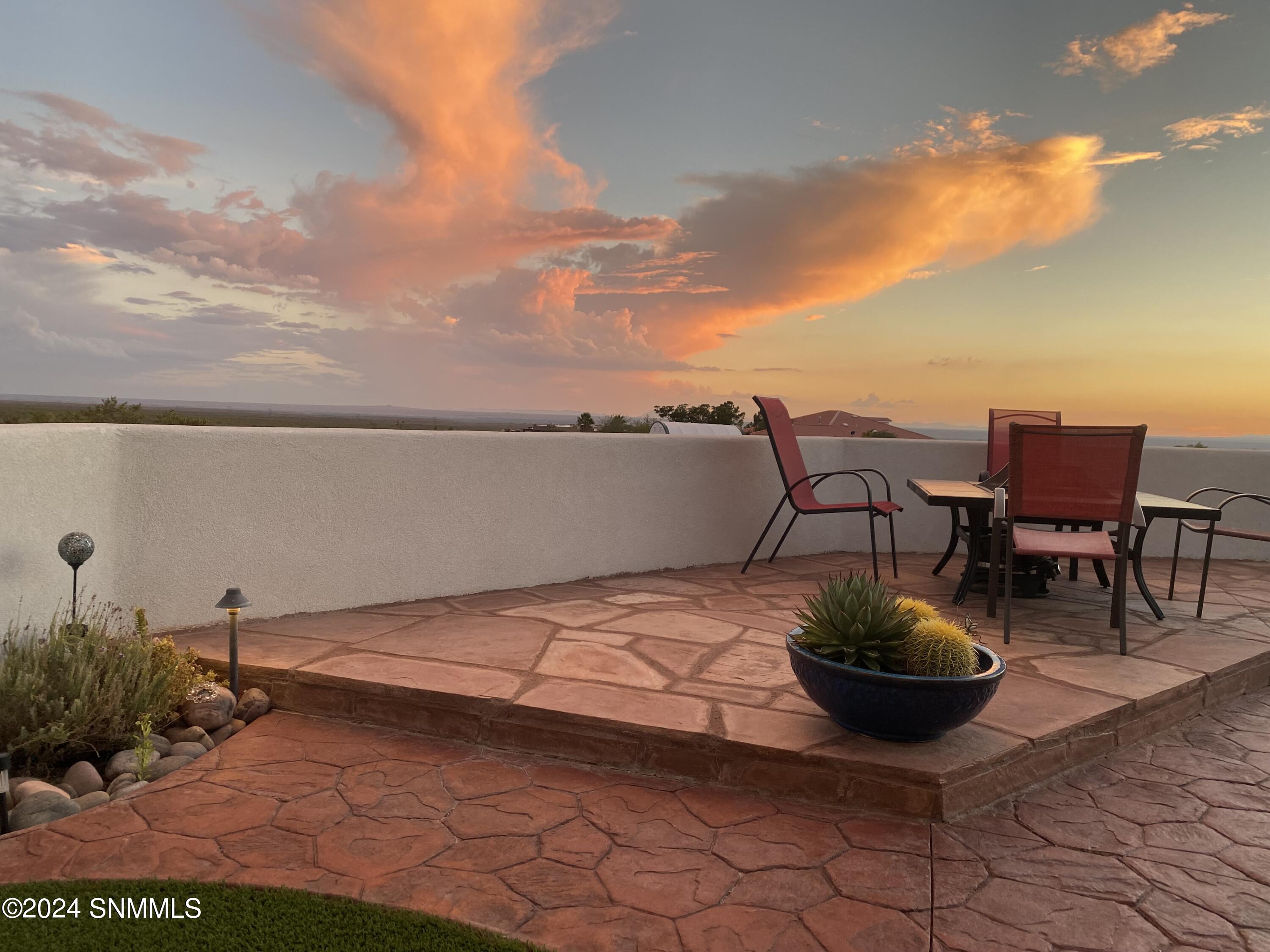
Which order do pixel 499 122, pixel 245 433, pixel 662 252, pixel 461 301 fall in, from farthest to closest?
pixel 461 301 < pixel 662 252 < pixel 499 122 < pixel 245 433

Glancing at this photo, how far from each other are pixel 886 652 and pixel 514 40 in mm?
8777

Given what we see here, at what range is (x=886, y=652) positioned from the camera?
2.17 metres

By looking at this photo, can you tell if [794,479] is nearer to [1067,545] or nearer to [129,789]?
[1067,545]

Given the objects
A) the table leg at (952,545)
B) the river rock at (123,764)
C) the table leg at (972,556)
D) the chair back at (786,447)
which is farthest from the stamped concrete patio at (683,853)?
the chair back at (786,447)

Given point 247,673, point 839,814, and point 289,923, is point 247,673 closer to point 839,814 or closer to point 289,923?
point 289,923

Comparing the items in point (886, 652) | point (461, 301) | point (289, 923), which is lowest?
point (289, 923)

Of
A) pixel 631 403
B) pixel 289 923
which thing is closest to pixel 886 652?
pixel 289 923

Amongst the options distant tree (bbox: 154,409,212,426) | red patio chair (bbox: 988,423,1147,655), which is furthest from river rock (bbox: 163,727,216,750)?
red patio chair (bbox: 988,423,1147,655)

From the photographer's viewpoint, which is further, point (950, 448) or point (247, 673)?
point (950, 448)

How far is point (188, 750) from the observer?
2.38m

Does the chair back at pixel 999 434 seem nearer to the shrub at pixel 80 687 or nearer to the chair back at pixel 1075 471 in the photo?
the chair back at pixel 1075 471

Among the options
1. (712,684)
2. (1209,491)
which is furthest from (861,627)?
(1209,491)

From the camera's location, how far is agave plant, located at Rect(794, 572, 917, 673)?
2.16 meters

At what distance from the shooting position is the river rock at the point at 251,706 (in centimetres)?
266
